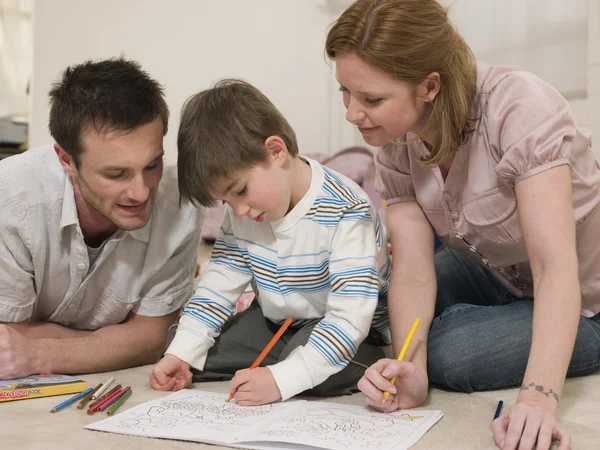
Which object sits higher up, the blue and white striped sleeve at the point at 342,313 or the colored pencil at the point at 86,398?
the blue and white striped sleeve at the point at 342,313

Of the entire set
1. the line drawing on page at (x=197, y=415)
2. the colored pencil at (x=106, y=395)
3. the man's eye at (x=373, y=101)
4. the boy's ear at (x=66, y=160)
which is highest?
the man's eye at (x=373, y=101)

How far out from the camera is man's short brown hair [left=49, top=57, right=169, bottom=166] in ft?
4.32

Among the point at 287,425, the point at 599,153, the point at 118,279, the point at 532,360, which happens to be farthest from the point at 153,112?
the point at 599,153

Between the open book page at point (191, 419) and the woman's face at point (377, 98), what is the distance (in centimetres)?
49

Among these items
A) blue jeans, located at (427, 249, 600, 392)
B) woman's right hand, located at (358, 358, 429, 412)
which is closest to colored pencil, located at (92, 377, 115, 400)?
woman's right hand, located at (358, 358, 429, 412)

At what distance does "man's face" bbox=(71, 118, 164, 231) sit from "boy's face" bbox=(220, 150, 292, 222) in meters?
0.18

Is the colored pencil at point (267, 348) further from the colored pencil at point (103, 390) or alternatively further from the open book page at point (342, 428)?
the colored pencil at point (103, 390)

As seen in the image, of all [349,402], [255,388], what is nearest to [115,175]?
[255,388]

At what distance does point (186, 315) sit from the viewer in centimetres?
137

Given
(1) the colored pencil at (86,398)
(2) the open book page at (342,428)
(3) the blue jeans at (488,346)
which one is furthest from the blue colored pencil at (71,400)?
(3) the blue jeans at (488,346)

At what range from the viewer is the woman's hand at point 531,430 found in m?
0.96

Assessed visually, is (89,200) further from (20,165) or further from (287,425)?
(287,425)

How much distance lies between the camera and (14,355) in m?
1.28

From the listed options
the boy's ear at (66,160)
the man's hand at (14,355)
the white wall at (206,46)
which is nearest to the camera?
the man's hand at (14,355)
